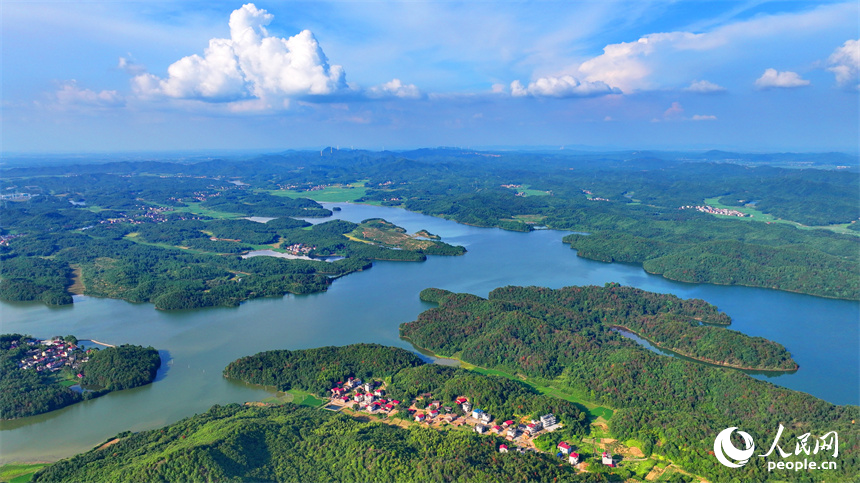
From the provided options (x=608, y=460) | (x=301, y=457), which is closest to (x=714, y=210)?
(x=608, y=460)

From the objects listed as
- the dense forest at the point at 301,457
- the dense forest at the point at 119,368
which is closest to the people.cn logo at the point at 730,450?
the dense forest at the point at 301,457

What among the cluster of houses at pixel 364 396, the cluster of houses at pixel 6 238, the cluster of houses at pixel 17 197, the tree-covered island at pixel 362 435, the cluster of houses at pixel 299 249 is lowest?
the cluster of houses at pixel 364 396

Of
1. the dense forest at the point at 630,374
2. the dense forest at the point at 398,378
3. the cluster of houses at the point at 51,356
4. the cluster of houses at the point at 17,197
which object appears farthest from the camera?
the cluster of houses at the point at 17,197

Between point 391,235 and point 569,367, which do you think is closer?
point 569,367

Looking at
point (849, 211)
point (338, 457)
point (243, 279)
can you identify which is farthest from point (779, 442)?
point (849, 211)

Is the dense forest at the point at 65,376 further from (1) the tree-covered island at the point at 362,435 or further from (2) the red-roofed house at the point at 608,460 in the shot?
(2) the red-roofed house at the point at 608,460

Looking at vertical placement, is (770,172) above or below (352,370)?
above

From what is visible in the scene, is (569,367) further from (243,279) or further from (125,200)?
(125,200)

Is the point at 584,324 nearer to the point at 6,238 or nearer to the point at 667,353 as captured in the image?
the point at 667,353
